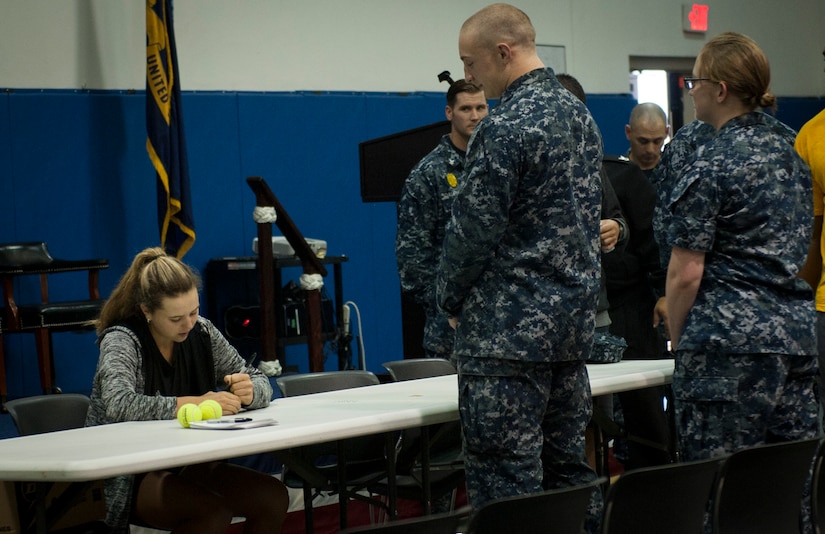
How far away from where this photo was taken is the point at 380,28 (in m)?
8.19

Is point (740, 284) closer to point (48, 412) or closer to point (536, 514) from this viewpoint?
point (536, 514)

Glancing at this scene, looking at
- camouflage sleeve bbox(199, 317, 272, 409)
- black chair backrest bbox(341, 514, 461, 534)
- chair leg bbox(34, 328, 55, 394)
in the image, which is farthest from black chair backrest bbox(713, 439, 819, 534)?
chair leg bbox(34, 328, 55, 394)

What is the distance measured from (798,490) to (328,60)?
233 inches

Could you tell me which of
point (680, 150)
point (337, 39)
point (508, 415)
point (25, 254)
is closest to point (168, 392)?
point (508, 415)

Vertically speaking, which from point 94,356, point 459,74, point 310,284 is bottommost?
point 94,356

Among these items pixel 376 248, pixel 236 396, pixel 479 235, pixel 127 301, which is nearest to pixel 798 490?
pixel 479 235

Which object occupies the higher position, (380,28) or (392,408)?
(380,28)

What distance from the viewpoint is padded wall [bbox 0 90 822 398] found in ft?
22.1

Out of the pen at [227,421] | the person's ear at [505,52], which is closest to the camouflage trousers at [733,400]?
the person's ear at [505,52]

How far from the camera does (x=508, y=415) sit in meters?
2.63

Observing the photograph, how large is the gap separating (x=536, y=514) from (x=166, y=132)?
5.18 metres

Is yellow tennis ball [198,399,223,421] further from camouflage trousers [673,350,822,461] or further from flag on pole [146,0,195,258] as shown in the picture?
flag on pole [146,0,195,258]

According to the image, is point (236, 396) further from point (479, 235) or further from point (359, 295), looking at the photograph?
point (359, 295)

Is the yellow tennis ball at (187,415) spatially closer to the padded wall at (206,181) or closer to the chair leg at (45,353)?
the chair leg at (45,353)
